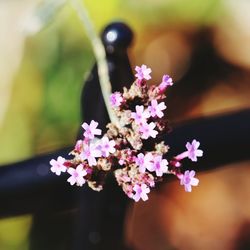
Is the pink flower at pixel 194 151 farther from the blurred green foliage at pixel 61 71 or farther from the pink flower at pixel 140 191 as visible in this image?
the blurred green foliage at pixel 61 71

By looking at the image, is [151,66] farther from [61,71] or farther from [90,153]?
[90,153]

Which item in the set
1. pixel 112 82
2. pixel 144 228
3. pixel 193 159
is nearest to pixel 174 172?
pixel 193 159

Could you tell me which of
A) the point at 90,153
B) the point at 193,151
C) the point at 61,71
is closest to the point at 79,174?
the point at 90,153

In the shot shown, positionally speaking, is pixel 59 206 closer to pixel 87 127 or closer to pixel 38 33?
pixel 87 127

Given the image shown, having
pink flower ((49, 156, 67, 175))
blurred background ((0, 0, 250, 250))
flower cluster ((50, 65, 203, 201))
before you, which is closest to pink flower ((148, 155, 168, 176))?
flower cluster ((50, 65, 203, 201))

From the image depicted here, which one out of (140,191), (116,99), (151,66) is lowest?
(140,191)

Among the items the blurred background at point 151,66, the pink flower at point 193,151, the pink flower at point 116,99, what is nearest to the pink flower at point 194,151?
the pink flower at point 193,151

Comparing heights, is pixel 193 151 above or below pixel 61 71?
A: below
